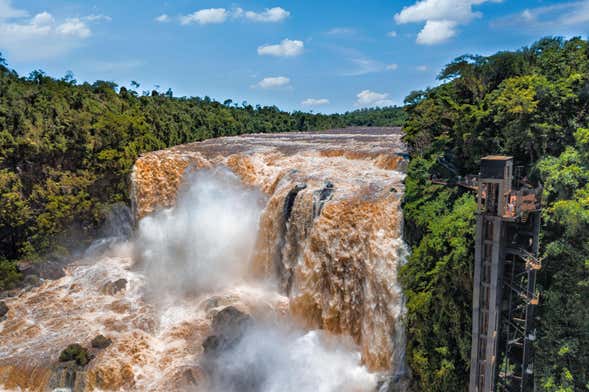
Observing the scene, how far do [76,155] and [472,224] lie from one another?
23349mm

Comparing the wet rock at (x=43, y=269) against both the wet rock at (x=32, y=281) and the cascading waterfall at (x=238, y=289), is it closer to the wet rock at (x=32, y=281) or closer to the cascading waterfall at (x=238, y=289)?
the wet rock at (x=32, y=281)

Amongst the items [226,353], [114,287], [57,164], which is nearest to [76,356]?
[226,353]

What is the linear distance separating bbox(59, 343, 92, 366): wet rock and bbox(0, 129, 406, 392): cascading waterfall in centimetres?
20

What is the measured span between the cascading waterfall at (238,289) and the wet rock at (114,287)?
50 mm

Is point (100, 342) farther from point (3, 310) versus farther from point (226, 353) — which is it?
point (3, 310)

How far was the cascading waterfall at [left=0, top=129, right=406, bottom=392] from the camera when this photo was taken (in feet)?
48.5

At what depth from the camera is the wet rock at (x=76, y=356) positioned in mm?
15492

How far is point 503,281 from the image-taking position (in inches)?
425

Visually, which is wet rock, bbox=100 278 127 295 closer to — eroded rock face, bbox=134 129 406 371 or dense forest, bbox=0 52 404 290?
dense forest, bbox=0 52 404 290

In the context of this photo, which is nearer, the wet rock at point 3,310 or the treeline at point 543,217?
the treeline at point 543,217

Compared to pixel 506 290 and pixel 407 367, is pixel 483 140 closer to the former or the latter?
pixel 506 290

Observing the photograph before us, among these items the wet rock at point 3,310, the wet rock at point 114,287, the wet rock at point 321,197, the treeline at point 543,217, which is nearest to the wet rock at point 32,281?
the wet rock at point 3,310

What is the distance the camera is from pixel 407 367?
13109 mm

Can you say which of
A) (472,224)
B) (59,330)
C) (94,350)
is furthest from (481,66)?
(59,330)
